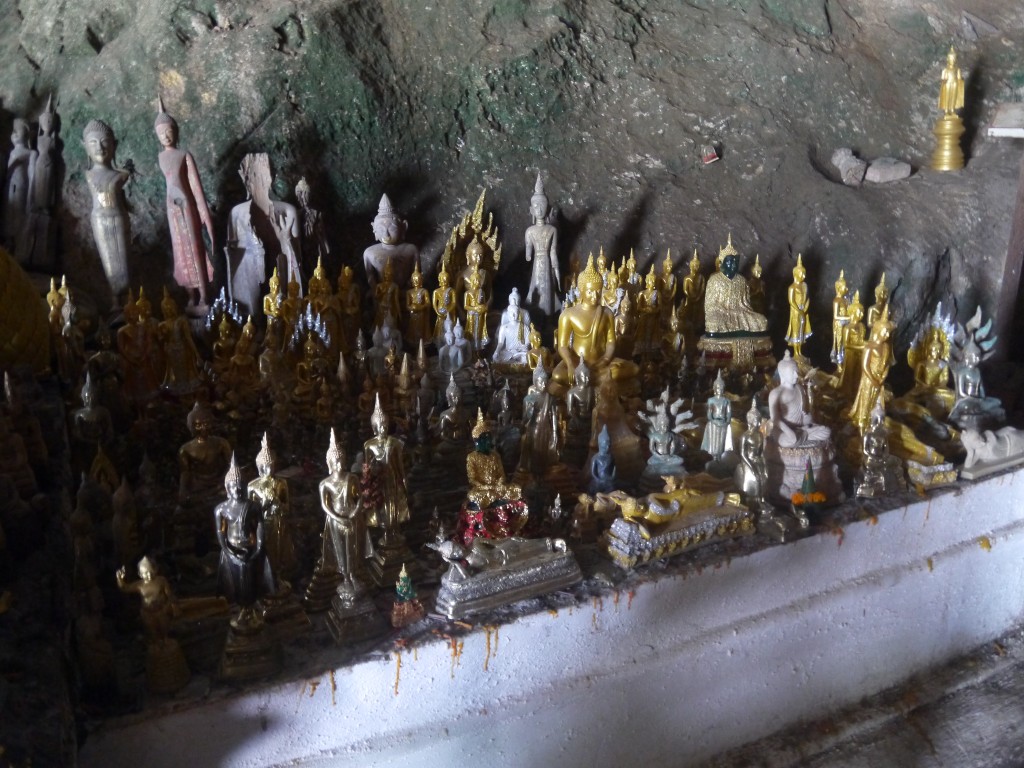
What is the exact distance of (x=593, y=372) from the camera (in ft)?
19.1

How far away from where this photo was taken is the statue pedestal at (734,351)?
281 inches

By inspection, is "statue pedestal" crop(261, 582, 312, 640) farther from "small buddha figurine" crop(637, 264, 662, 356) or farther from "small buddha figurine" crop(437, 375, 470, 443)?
"small buddha figurine" crop(637, 264, 662, 356)

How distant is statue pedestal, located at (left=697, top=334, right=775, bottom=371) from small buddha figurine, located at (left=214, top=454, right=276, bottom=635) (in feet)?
14.5

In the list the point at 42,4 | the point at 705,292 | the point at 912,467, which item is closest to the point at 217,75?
the point at 42,4

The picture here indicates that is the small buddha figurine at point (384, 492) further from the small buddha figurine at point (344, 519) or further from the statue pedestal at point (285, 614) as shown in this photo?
the statue pedestal at point (285, 614)

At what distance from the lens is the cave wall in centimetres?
831

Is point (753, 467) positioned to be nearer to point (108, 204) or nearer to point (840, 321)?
point (840, 321)

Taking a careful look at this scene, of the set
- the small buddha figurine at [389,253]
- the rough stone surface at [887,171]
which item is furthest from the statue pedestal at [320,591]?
the rough stone surface at [887,171]

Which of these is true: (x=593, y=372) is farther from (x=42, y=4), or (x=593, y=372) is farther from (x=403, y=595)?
(x=42, y=4)

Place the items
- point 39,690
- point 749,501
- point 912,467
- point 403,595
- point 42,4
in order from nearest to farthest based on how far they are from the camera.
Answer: point 39,690, point 403,595, point 749,501, point 912,467, point 42,4

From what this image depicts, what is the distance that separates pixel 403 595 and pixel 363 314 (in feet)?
13.9

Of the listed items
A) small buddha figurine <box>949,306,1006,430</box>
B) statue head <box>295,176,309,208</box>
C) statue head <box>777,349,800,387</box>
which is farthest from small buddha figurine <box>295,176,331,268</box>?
small buddha figurine <box>949,306,1006,430</box>

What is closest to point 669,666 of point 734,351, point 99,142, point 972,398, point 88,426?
point 972,398

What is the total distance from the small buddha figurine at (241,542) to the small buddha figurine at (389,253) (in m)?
4.05
